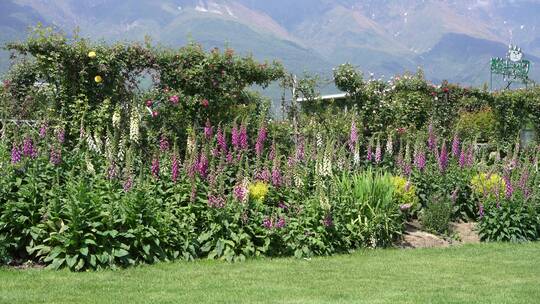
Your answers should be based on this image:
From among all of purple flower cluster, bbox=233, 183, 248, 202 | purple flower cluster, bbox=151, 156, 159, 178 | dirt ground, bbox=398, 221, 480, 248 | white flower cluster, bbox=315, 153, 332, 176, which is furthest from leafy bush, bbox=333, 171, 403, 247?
purple flower cluster, bbox=151, 156, 159, 178

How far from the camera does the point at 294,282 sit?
7383 mm

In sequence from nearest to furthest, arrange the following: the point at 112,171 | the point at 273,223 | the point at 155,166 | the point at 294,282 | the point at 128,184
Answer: the point at 294,282 → the point at 128,184 → the point at 112,171 → the point at 273,223 → the point at 155,166

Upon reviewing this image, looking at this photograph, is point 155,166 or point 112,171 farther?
point 155,166

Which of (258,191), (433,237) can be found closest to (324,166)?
(258,191)

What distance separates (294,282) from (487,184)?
5.39 meters

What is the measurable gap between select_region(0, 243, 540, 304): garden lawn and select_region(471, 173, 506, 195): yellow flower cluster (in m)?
2.03

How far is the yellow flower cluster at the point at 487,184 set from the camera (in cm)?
1094

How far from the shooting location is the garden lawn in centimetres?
655

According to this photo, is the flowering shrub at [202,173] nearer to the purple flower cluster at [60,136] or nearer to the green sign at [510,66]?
the purple flower cluster at [60,136]

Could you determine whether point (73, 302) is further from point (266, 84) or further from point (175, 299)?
point (266, 84)

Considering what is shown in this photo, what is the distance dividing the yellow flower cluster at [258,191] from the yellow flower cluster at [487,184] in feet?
12.5

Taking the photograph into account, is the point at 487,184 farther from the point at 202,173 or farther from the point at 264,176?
the point at 202,173

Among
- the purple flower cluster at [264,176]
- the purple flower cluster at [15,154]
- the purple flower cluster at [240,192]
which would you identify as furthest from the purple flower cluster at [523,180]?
the purple flower cluster at [15,154]

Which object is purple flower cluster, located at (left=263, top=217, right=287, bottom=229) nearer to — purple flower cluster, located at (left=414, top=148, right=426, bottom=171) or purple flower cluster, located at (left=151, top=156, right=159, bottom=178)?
purple flower cluster, located at (left=151, top=156, right=159, bottom=178)
